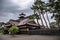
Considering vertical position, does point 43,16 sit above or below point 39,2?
below

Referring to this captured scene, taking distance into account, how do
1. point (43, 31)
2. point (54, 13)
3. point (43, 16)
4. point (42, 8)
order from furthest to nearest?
point (43, 16) < point (42, 8) < point (43, 31) < point (54, 13)

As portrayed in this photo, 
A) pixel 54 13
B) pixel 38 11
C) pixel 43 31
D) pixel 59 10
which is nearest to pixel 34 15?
pixel 38 11

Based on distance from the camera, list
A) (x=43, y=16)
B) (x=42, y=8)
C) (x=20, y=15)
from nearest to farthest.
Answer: (x=42, y=8) < (x=43, y=16) < (x=20, y=15)

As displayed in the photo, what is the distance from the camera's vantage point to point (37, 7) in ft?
98.3

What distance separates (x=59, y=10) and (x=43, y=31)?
7.43 metres

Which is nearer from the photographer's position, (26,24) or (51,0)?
(51,0)

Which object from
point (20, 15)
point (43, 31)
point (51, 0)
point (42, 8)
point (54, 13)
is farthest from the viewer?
point (20, 15)

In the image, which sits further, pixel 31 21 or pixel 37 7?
pixel 31 21

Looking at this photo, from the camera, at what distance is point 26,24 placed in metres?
30.9

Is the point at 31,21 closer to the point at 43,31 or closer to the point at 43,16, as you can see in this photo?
the point at 43,16

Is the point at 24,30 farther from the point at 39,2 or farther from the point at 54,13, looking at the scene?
the point at 54,13

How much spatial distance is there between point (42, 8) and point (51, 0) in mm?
10880

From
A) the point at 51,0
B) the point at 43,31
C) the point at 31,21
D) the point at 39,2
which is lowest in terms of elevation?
the point at 43,31

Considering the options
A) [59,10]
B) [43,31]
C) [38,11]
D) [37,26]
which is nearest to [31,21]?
[37,26]
